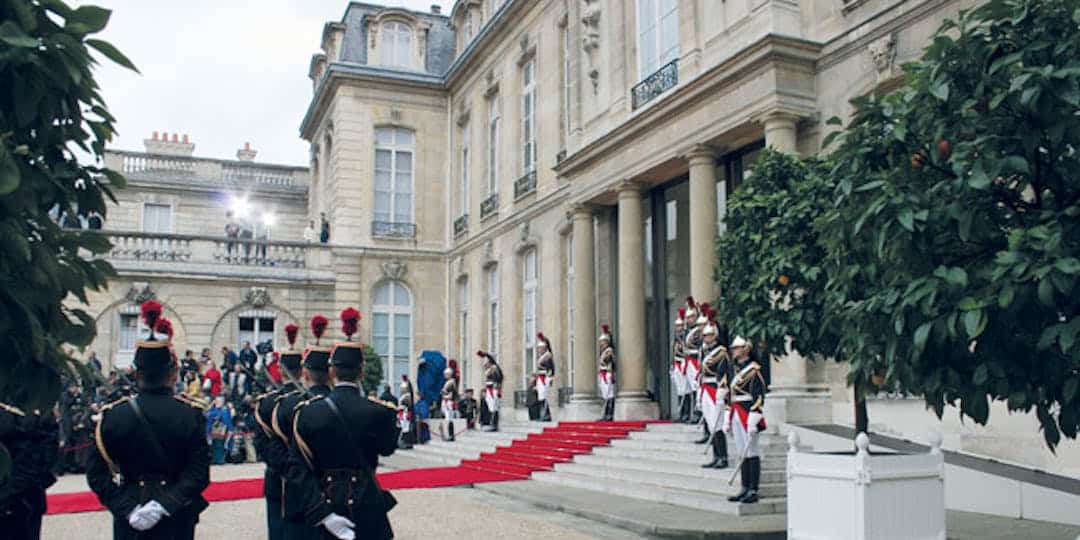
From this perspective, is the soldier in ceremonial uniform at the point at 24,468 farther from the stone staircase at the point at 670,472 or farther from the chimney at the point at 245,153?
the chimney at the point at 245,153

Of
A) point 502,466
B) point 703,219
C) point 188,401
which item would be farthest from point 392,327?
point 188,401

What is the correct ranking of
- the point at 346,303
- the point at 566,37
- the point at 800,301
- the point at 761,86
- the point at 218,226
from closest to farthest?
the point at 800,301
the point at 761,86
the point at 566,37
the point at 346,303
the point at 218,226

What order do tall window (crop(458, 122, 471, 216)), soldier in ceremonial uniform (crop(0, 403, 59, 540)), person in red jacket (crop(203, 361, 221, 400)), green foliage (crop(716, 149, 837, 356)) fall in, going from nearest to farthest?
1. soldier in ceremonial uniform (crop(0, 403, 59, 540))
2. green foliage (crop(716, 149, 837, 356))
3. person in red jacket (crop(203, 361, 221, 400))
4. tall window (crop(458, 122, 471, 216))

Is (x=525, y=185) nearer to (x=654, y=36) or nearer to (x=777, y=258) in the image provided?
(x=654, y=36)

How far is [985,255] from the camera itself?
5418 mm

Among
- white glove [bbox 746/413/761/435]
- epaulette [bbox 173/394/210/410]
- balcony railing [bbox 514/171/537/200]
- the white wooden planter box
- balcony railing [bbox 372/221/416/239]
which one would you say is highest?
balcony railing [bbox 514/171/537/200]

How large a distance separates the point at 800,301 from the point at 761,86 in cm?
490

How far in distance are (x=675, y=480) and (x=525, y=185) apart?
1231cm

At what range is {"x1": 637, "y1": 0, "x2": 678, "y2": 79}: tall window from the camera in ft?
52.2

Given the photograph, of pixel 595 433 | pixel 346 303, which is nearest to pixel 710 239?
pixel 595 433

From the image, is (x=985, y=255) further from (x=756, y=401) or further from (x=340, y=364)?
(x=756, y=401)

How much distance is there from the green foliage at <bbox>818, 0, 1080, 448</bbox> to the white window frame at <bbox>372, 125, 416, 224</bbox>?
23.6 meters

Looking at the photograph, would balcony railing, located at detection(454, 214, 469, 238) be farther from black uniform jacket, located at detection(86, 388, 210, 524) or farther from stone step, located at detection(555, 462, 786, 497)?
black uniform jacket, located at detection(86, 388, 210, 524)

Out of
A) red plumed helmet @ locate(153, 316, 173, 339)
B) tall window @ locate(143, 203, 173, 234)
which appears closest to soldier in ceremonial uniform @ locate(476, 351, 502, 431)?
red plumed helmet @ locate(153, 316, 173, 339)
